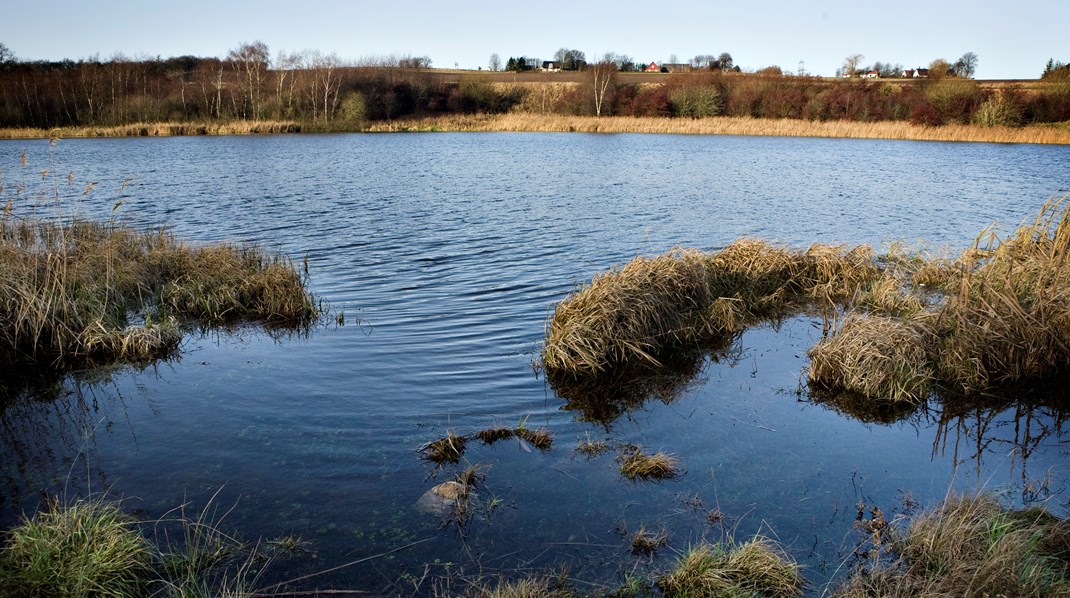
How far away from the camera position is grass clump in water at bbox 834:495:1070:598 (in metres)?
4.25

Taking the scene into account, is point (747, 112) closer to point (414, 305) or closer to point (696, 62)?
point (414, 305)

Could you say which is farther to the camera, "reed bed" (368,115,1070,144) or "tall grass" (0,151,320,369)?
"reed bed" (368,115,1070,144)

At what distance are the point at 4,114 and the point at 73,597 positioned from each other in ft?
195

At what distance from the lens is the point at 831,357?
8289mm

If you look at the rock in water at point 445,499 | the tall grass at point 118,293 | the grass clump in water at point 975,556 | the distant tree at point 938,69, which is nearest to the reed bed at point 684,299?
the rock in water at point 445,499

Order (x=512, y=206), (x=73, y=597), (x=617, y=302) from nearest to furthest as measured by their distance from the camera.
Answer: (x=73, y=597), (x=617, y=302), (x=512, y=206)

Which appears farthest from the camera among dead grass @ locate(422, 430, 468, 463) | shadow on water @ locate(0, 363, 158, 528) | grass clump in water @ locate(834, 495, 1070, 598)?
dead grass @ locate(422, 430, 468, 463)

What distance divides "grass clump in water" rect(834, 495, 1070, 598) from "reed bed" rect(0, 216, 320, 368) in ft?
28.1

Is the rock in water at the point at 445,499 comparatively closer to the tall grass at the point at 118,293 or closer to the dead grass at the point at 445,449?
the dead grass at the point at 445,449

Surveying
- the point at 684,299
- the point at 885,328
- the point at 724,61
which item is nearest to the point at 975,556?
the point at 885,328

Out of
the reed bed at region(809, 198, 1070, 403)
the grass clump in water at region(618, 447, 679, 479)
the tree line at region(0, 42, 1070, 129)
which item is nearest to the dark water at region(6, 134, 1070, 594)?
the grass clump in water at region(618, 447, 679, 479)

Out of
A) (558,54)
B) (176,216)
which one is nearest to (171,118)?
(176,216)

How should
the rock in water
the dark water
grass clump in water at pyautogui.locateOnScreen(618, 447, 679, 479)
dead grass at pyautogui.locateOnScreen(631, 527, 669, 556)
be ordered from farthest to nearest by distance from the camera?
grass clump in water at pyautogui.locateOnScreen(618, 447, 679, 479)
the rock in water
the dark water
dead grass at pyautogui.locateOnScreen(631, 527, 669, 556)

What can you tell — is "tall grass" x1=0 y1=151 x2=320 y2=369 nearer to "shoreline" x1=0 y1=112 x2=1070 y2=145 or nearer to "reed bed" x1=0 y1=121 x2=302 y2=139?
"shoreline" x1=0 y1=112 x2=1070 y2=145
